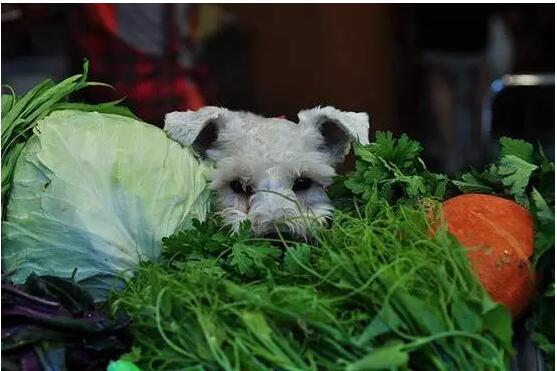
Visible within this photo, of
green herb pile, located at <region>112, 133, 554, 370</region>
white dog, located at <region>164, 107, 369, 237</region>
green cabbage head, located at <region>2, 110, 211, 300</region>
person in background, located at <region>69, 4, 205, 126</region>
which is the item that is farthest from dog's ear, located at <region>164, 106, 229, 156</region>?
person in background, located at <region>69, 4, 205, 126</region>

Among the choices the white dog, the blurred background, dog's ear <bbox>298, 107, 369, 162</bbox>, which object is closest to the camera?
the white dog

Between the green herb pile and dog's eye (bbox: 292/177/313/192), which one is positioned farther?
dog's eye (bbox: 292/177/313/192)

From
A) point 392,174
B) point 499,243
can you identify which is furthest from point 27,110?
point 499,243

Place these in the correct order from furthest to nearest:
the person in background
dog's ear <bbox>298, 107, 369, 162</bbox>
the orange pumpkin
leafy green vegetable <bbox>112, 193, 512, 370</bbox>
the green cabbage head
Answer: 1. the person in background
2. dog's ear <bbox>298, 107, 369, 162</bbox>
3. the green cabbage head
4. the orange pumpkin
5. leafy green vegetable <bbox>112, 193, 512, 370</bbox>

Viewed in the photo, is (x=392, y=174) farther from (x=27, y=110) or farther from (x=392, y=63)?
(x=392, y=63)

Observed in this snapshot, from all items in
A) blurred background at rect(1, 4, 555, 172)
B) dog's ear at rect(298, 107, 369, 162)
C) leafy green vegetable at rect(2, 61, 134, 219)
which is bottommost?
blurred background at rect(1, 4, 555, 172)

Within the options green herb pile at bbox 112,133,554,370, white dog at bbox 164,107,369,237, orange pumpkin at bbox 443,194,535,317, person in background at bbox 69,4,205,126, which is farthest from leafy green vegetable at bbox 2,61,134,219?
person in background at bbox 69,4,205,126

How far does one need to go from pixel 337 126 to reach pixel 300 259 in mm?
435

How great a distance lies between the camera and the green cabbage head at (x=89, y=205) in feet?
3.76

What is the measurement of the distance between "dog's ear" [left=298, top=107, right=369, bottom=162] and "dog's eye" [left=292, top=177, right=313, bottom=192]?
10cm

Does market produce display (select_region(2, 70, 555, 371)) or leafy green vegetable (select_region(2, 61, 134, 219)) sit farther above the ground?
leafy green vegetable (select_region(2, 61, 134, 219))

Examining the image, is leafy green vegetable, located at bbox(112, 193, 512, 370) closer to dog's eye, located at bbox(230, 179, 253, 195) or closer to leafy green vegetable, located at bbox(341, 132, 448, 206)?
leafy green vegetable, located at bbox(341, 132, 448, 206)

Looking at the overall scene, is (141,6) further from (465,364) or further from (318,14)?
(465,364)

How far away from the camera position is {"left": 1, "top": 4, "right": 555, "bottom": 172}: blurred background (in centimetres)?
284
